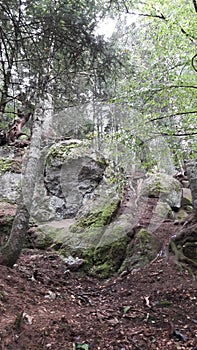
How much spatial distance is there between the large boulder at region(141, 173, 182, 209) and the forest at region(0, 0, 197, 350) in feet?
1.54

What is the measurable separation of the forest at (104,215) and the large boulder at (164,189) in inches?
18.5

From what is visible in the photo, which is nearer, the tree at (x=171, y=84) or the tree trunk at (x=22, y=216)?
the tree trunk at (x=22, y=216)

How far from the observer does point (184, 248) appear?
16.3 feet

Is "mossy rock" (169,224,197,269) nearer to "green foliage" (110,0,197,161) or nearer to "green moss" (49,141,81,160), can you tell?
"green foliage" (110,0,197,161)

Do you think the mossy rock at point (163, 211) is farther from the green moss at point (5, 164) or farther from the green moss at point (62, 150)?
the green moss at point (5, 164)

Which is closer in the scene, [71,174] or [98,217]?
[98,217]

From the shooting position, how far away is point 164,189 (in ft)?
27.0

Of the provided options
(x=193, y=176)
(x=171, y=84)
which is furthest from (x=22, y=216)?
(x=193, y=176)

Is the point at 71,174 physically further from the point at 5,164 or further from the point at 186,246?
the point at 186,246

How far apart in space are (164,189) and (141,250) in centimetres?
325

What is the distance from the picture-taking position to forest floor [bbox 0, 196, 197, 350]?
2.72m

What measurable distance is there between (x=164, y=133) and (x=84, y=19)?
2375 millimetres

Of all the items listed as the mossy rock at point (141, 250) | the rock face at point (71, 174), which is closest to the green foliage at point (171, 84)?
the mossy rock at point (141, 250)

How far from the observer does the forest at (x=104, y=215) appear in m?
3.17
